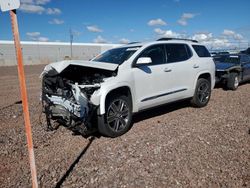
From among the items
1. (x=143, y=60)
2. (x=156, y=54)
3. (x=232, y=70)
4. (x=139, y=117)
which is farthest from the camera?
(x=232, y=70)

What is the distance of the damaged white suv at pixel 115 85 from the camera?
429 cm

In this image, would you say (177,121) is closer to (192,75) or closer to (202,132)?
(202,132)

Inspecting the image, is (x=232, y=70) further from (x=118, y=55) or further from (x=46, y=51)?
(x=46, y=51)

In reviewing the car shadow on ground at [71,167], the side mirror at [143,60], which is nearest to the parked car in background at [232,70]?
the side mirror at [143,60]

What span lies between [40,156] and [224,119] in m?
4.25

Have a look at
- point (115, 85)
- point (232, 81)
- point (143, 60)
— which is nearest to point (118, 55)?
point (143, 60)

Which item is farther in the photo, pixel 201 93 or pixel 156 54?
pixel 201 93

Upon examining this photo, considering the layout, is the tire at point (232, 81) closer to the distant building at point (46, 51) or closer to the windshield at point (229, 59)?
the windshield at point (229, 59)

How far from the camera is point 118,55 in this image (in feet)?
17.7

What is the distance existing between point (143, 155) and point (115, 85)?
4.57 feet

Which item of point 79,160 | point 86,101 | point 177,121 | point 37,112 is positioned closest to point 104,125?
point 86,101

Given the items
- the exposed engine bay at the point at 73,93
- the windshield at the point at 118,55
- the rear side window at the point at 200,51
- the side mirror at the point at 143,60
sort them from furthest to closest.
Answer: the rear side window at the point at 200,51 < the windshield at the point at 118,55 < the side mirror at the point at 143,60 < the exposed engine bay at the point at 73,93

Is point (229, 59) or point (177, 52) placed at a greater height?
point (177, 52)

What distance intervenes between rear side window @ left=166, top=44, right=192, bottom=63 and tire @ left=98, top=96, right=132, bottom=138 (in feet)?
5.73
